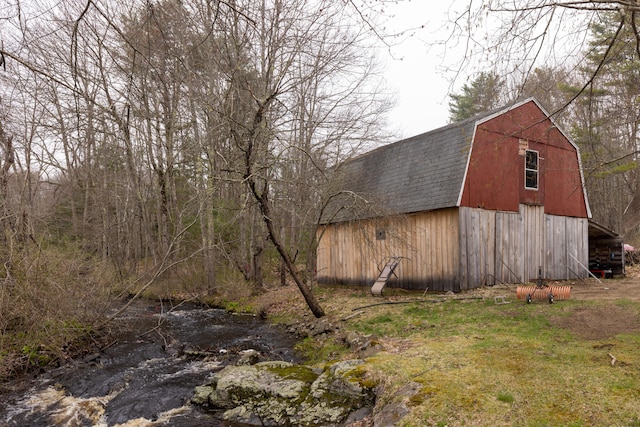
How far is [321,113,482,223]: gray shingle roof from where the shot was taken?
42.4ft

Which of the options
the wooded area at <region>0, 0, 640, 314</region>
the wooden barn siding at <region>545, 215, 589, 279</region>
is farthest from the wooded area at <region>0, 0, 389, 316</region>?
the wooden barn siding at <region>545, 215, 589, 279</region>

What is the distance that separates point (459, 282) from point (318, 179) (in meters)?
6.50

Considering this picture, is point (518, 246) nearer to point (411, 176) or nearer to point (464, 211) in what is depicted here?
point (464, 211)

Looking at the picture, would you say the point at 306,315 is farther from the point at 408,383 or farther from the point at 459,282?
the point at 408,383

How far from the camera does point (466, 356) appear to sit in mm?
6258

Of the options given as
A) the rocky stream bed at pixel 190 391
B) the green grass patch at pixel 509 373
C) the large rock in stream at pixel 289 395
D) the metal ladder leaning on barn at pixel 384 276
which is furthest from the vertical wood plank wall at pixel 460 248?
the large rock in stream at pixel 289 395

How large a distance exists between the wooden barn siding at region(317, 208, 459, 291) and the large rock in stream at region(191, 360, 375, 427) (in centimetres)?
608

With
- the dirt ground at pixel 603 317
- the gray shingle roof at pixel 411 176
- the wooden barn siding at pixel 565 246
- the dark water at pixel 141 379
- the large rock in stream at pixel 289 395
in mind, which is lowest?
the dark water at pixel 141 379

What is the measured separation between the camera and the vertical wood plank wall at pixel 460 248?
13016 millimetres

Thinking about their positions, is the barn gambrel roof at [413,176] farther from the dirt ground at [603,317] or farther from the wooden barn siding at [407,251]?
the dirt ground at [603,317]

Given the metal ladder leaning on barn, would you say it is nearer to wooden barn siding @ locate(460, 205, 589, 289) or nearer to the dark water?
wooden barn siding @ locate(460, 205, 589, 289)

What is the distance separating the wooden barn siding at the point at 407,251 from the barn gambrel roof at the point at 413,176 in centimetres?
48

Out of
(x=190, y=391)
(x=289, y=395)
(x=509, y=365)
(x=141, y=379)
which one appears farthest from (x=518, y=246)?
(x=141, y=379)

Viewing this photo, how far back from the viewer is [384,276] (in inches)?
542
